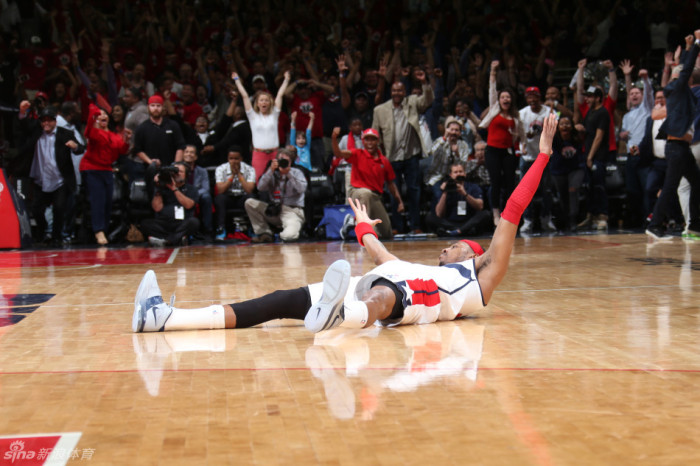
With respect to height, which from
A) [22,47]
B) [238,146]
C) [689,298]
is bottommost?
[689,298]

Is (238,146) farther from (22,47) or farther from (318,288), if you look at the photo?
(318,288)

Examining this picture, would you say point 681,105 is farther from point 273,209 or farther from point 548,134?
point 273,209

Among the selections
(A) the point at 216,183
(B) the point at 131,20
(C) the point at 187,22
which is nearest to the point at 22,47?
(B) the point at 131,20

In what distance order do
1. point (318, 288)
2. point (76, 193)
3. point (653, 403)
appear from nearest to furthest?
point (653, 403) < point (318, 288) < point (76, 193)

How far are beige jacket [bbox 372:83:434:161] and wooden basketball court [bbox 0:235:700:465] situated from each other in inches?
238

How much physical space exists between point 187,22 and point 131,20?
127cm

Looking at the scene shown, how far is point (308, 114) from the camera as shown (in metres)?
11.5

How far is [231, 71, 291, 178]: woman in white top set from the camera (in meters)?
10.7

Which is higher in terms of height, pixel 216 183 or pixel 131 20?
pixel 131 20

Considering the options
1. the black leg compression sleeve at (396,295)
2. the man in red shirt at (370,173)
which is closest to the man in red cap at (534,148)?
the man in red shirt at (370,173)

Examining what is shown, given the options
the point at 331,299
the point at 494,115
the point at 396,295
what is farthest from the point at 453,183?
the point at 331,299

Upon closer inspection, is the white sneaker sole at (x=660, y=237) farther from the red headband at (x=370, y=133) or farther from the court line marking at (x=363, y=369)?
the court line marking at (x=363, y=369)

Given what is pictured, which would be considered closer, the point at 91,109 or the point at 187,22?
the point at 91,109

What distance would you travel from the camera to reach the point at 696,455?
80.9 inches
